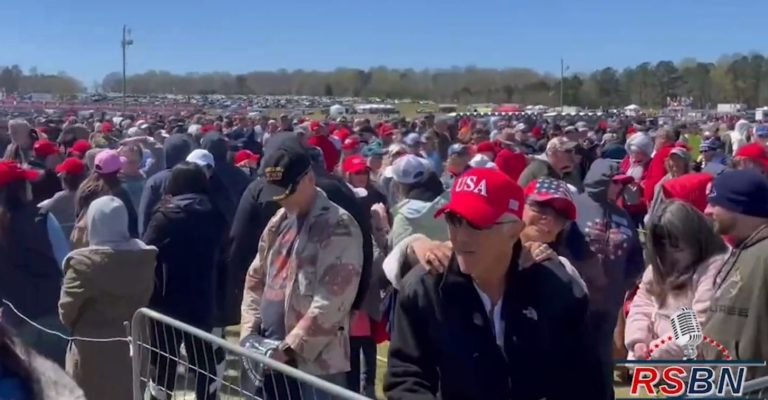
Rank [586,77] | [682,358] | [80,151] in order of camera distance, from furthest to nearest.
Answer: [586,77] → [80,151] → [682,358]

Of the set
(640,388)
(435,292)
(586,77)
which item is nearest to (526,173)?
(640,388)

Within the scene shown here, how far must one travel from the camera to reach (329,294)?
4.32m

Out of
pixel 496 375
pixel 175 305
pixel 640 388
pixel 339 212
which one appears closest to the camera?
pixel 496 375

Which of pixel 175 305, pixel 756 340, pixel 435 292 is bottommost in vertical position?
pixel 175 305

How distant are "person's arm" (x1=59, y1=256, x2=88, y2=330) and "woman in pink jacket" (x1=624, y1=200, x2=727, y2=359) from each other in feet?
9.89

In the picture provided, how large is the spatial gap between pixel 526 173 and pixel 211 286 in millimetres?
2687

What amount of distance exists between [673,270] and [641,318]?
27cm

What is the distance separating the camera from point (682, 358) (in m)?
3.89

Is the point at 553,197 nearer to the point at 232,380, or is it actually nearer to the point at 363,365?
the point at 232,380

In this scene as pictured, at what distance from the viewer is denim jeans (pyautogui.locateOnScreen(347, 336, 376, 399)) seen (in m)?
5.90

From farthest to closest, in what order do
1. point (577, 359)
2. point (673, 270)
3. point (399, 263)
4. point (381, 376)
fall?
point (381, 376) < point (673, 270) < point (399, 263) < point (577, 359)

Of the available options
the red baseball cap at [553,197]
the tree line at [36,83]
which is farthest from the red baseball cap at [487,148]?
the tree line at [36,83]

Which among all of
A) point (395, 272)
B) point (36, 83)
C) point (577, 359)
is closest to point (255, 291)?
point (395, 272)

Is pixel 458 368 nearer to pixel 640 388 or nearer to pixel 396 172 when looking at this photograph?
pixel 640 388
